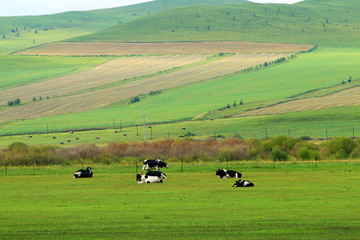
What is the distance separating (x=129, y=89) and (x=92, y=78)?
20.7 m

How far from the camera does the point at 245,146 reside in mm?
65625

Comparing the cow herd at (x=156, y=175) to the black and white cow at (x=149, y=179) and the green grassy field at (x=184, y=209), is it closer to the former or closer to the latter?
the black and white cow at (x=149, y=179)

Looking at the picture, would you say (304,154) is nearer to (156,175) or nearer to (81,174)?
(81,174)

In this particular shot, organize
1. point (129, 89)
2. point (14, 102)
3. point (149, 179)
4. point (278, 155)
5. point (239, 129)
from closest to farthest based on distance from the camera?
point (149, 179), point (278, 155), point (239, 129), point (14, 102), point (129, 89)

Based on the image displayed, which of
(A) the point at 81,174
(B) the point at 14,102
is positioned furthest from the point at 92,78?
(A) the point at 81,174

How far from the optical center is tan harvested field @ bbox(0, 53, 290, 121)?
135875mm

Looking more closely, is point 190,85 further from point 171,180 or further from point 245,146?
point 171,180

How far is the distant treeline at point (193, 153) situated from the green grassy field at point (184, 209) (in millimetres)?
22774

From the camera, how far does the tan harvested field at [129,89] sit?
446 feet

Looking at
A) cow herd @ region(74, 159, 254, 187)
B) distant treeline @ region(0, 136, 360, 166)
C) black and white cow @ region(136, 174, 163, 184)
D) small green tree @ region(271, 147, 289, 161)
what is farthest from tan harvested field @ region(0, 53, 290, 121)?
black and white cow @ region(136, 174, 163, 184)

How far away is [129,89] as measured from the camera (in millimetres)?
158000

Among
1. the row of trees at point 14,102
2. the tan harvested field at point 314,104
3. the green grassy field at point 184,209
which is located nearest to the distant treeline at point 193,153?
the green grassy field at point 184,209

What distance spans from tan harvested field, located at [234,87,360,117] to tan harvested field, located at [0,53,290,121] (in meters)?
37.2

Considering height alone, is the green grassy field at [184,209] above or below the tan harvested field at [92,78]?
below
